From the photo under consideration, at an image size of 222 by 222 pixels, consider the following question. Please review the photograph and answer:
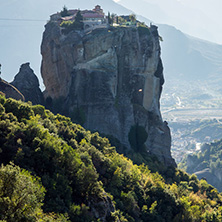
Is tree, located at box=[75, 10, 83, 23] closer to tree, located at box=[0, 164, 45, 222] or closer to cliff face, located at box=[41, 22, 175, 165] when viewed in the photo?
cliff face, located at box=[41, 22, 175, 165]

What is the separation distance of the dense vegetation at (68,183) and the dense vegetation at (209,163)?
9107cm

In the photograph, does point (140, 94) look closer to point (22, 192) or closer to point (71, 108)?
point (71, 108)

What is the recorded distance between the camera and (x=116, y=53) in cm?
6106

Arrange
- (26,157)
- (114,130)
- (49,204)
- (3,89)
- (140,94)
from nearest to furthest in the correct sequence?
(49,204) → (26,157) → (3,89) → (114,130) → (140,94)

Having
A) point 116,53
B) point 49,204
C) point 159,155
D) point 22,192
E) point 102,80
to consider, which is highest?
point 116,53

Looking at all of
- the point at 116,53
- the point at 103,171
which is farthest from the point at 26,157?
the point at 116,53

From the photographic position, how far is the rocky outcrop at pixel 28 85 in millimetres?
58375

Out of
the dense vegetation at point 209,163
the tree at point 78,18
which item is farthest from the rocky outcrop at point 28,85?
the dense vegetation at point 209,163

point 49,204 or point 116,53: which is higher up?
point 116,53

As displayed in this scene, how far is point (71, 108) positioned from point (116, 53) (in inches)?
456

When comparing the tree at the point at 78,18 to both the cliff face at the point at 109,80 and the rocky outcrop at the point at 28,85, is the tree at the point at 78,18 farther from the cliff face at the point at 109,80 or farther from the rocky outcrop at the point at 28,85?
the rocky outcrop at the point at 28,85

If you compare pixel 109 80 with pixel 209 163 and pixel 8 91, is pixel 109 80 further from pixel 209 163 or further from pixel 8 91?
pixel 209 163

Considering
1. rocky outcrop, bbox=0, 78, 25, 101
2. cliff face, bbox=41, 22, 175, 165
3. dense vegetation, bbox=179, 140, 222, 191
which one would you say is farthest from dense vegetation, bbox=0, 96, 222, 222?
dense vegetation, bbox=179, 140, 222, 191

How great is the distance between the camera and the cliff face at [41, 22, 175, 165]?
5850cm
